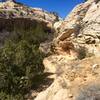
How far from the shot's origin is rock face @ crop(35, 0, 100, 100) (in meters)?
15.5

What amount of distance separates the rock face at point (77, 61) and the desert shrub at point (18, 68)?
203 centimetres

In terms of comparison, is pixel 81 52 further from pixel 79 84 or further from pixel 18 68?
pixel 79 84

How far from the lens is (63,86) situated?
54.3ft

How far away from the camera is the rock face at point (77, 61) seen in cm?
1550

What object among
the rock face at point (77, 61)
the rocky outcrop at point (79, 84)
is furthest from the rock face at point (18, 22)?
the rocky outcrop at point (79, 84)

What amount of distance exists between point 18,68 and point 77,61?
5.32 meters

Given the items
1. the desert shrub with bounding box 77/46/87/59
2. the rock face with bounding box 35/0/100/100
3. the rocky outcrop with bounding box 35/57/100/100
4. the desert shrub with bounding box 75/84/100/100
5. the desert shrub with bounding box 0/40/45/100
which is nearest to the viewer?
the desert shrub with bounding box 75/84/100/100

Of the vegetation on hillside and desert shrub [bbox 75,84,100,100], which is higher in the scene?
the vegetation on hillside

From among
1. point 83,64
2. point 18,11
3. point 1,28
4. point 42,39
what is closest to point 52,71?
point 83,64

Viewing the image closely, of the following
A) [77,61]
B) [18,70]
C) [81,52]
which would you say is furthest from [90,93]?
[81,52]

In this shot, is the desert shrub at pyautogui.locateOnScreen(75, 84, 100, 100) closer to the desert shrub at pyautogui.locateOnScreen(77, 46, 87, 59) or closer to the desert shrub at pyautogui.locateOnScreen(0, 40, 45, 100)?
the desert shrub at pyautogui.locateOnScreen(0, 40, 45, 100)

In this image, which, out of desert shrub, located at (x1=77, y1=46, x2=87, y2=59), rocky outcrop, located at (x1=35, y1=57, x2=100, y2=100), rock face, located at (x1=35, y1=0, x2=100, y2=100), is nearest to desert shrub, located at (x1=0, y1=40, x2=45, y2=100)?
rock face, located at (x1=35, y1=0, x2=100, y2=100)

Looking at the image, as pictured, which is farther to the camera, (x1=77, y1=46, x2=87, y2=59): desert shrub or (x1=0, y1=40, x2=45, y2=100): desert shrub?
(x1=77, y1=46, x2=87, y2=59): desert shrub

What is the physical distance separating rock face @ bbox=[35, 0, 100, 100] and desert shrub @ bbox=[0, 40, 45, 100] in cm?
203
